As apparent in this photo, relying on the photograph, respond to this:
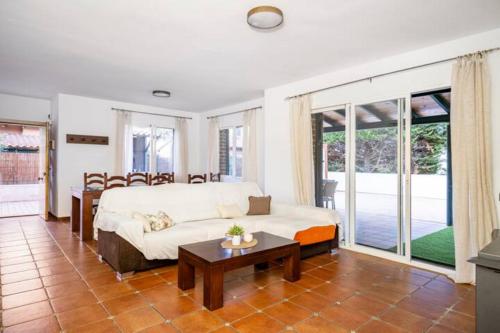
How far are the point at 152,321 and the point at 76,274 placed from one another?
55.3 inches

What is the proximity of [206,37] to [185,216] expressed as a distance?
2.23m

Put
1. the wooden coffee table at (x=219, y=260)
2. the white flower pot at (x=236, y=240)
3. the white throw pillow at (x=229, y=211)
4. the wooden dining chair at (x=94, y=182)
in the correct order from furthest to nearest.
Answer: the wooden dining chair at (x=94, y=182) < the white throw pillow at (x=229, y=211) < the white flower pot at (x=236, y=240) < the wooden coffee table at (x=219, y=260)

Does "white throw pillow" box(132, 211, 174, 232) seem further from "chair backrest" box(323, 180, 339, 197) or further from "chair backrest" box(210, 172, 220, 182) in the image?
"chair backrest" box(210, 172, 220, 182)

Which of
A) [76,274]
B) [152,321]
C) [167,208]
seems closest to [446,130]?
[167,208]

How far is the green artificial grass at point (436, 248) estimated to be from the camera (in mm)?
3553

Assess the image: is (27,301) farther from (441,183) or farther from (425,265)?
(441,183)

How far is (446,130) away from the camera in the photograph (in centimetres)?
531

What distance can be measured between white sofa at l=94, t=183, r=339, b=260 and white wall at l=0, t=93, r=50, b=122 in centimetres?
382

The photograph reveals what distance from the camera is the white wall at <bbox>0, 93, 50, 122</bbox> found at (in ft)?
18.6

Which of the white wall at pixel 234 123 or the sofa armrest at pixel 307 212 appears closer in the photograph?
the sofa armrest at pixel 307 212

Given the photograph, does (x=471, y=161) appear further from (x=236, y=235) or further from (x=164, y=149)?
(x=164, y=149)

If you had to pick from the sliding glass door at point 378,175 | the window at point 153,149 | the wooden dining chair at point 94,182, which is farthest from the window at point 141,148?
the sliding glass door at point 378,175

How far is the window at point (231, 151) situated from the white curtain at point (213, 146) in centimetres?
9

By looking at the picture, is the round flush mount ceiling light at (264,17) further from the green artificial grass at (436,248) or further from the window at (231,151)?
the window at (231,151)
